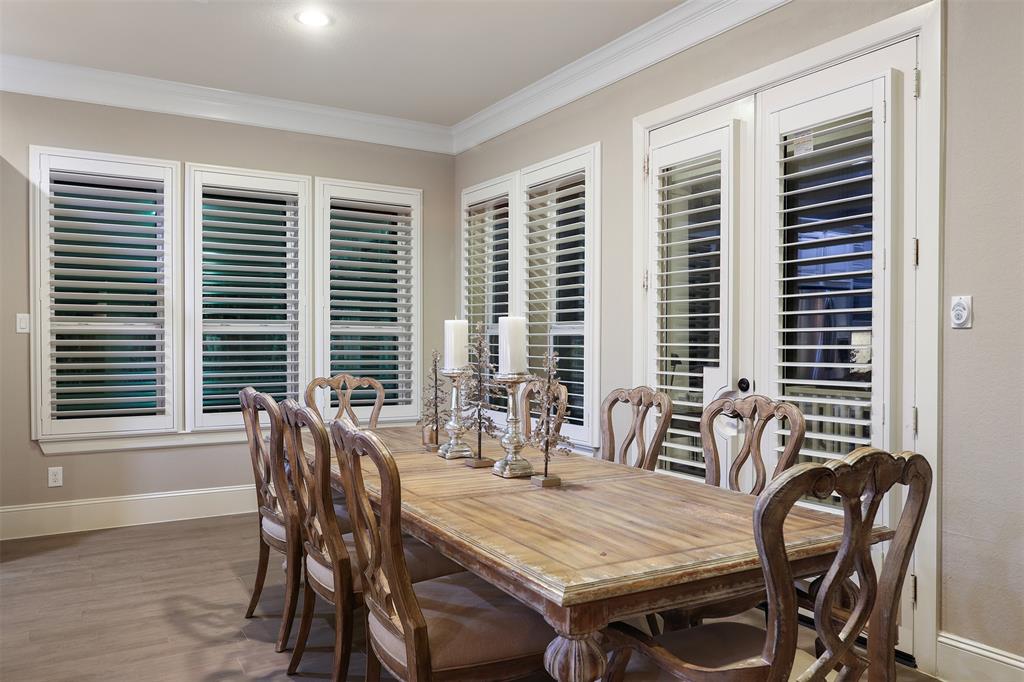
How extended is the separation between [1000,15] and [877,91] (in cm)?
43

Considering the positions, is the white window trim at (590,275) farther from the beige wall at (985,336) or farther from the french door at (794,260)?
the beige wall at (985,336)

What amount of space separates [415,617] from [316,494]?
0.69 m

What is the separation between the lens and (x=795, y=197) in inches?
121

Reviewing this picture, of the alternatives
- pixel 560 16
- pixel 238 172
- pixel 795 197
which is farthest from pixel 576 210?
pixel 238 172

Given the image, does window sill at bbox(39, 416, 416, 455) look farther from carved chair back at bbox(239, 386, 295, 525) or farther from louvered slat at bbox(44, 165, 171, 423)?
carved chair back at bbox(239, 386, 295, 525)

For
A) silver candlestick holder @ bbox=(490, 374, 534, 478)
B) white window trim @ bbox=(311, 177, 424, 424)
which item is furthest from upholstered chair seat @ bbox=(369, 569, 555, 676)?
white window trim @ bbox=(311, 177, 424, 424)

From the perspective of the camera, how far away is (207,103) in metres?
4.78

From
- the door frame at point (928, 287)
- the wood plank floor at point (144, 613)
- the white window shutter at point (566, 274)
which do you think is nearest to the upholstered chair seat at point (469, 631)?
the wood plank floor at point (144, 613)

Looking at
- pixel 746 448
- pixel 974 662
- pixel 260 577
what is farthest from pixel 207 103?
pixel 974 662

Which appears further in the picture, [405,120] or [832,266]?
[405,120]

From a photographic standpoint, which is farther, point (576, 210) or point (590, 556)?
point (576, 210)

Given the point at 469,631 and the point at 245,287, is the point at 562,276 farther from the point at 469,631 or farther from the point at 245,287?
the point at 469,631

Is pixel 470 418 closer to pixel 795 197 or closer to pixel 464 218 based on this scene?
pixel 795 197

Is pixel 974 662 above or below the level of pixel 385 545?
below
